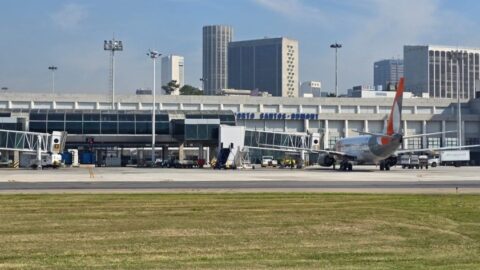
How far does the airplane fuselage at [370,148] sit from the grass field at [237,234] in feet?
165

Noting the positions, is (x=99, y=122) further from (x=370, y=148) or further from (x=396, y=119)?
(x=396, y=119)

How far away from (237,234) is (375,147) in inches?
2566

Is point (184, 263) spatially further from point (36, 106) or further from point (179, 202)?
point (36, 106)

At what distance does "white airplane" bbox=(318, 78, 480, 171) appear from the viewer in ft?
264

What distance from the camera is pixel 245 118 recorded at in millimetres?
149375

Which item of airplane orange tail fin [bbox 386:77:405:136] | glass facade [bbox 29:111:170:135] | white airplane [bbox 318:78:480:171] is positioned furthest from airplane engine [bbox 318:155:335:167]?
glass facade [bbox 29:111:170:135]

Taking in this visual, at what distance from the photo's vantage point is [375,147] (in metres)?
83.5

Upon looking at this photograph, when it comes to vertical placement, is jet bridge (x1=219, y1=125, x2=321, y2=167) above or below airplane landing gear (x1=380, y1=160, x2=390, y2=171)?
above

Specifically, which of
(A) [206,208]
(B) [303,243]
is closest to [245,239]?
(B) [303,243]

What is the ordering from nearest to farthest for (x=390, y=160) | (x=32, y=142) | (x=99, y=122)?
(x=390, y=160) < (x=32, y=142) < (x=99, y=122)

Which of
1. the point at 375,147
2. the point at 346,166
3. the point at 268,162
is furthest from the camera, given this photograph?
the point at 268,162

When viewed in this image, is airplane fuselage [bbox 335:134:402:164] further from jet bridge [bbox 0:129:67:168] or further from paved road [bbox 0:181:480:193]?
jet bridge [bbox 0:129:67:168]

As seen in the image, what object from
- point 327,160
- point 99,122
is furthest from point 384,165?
point 99,122

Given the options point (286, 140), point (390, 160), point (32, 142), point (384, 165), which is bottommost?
point (384, 165)
